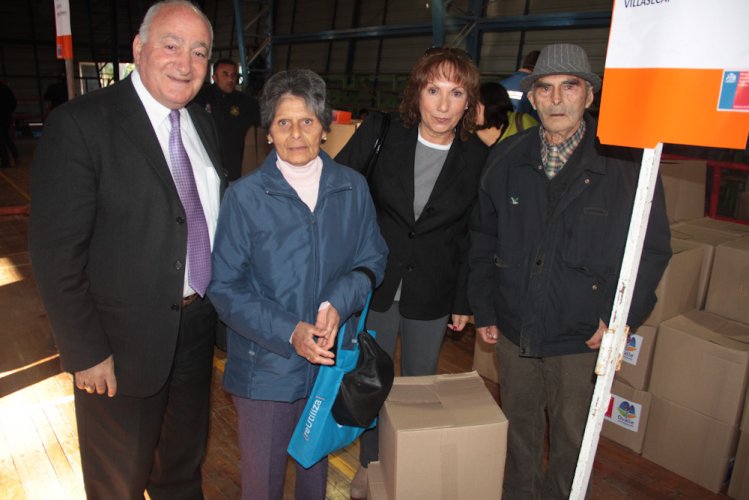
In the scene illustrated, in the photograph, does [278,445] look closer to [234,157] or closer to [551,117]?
[551,117]

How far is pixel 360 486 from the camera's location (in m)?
2.29

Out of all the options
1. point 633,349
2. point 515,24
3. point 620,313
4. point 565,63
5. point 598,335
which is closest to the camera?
point 620,313

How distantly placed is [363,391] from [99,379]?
29.8 inches

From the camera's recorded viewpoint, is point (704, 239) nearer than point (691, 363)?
No

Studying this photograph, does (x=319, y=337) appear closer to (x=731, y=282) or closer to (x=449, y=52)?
(x=449, y=52)

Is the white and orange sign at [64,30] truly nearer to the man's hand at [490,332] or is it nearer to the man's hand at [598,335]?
the man's hand at [490,332]

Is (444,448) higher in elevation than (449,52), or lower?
lower

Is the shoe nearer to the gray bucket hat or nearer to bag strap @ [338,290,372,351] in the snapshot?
bag strap @ [338,290,372,351]

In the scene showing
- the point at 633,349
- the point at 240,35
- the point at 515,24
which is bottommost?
the point at 633,349

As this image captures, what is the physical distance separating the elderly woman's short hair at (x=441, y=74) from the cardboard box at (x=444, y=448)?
1.02 metres

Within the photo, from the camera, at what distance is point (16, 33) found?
17688mm

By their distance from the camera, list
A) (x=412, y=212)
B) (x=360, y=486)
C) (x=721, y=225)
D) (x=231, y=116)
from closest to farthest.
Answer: (x=412, y=212) < (x=360, y=486) < (x=721, y=225) < (x=231, y=116)

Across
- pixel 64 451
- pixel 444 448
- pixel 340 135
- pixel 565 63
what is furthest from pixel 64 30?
pixel 444 448

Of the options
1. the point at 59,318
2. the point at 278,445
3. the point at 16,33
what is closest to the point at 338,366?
the point at 278,445
